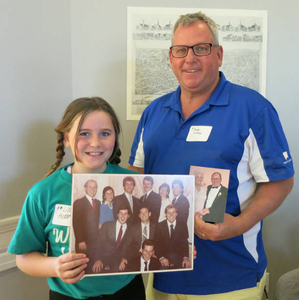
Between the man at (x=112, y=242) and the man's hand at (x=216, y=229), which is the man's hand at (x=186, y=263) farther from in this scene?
the man at (x=112, y=242)

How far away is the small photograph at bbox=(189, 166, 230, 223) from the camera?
1231 mm

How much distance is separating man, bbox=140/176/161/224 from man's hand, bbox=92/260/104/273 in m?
0.25

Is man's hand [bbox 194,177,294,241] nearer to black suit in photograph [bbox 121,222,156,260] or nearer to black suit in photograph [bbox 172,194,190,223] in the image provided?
black suit in photograph [bbox 172,194,190,223]

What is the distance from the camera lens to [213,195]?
1.23 m

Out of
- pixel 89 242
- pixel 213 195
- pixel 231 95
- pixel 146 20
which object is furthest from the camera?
pixel 146 20

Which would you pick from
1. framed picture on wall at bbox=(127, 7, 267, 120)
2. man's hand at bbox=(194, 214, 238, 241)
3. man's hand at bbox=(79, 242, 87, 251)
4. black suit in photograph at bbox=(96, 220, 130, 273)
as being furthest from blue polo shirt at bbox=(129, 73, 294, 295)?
framed picture on wall at bbox=(127, 7, 267, 120)

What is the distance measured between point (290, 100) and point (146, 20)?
4.08 feet

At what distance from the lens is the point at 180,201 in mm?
1181

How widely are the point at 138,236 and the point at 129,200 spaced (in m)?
0.14

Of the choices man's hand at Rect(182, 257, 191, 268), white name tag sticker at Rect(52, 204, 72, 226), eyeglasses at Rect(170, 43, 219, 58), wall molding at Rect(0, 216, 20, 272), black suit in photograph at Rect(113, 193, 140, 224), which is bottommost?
wall molding at Rect(0, 216, 20, 272)

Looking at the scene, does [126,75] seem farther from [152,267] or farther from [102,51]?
[152,267]

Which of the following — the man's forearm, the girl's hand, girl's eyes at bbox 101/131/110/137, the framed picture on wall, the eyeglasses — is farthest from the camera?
the framed picture on wall

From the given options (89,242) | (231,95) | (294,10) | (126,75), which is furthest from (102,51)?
(89,242)

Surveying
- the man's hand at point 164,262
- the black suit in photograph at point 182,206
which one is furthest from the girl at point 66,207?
the black suit in photograph at point 182,206
